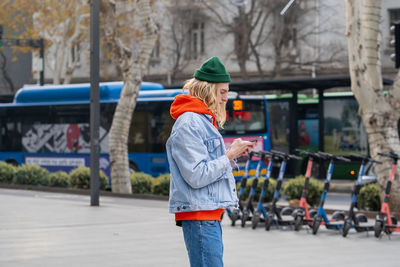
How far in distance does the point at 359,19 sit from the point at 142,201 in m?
7.03

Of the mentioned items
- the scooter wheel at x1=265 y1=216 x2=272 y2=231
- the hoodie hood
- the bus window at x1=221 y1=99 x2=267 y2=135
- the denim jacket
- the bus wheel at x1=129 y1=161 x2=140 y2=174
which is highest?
the hoodie hood

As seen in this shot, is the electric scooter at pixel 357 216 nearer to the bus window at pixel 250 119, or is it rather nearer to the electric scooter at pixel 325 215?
the electric scooter at pixel 325 215

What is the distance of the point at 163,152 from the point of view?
922 inches

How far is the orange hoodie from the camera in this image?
181 inches

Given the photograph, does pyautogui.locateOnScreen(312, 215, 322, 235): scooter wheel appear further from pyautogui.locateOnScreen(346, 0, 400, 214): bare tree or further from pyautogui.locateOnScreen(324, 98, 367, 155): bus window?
pyautogui.locateOnScreen(324, 98, 367, 155): bus window

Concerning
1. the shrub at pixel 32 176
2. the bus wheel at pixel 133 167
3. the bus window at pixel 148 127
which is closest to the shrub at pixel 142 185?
the bus window at pixel 148 127

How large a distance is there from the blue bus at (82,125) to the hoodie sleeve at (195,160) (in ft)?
53.2

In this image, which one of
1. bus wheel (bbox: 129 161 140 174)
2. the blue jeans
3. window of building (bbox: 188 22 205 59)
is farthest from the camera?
window of building (bbox: 188 22 205 59)

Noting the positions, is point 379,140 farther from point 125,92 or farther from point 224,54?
point 224,54

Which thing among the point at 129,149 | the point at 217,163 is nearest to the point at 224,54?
the point at 129,149

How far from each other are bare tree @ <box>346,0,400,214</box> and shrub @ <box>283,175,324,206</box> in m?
1.82

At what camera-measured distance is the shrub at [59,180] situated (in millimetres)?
22516

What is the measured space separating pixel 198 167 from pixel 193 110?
1.12 ft

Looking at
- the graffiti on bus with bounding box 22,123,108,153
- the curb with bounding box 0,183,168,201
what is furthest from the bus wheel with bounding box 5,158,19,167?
the curb with bounding box 0,183,168,201
